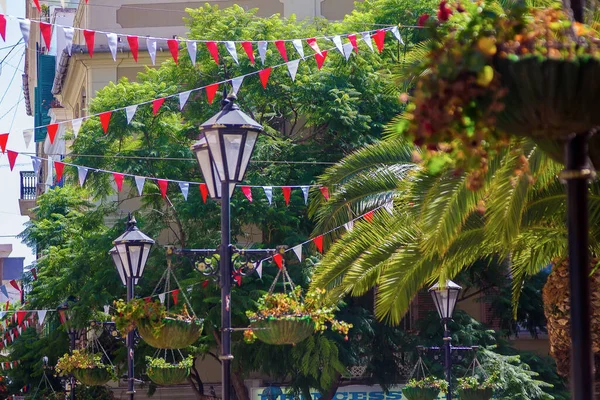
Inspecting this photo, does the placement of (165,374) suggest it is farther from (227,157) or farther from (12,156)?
(227,157)

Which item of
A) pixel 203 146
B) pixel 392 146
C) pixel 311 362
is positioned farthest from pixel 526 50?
pixel 311 362

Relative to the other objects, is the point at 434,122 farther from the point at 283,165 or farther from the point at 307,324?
the point at 283,165

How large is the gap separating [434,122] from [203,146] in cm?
585

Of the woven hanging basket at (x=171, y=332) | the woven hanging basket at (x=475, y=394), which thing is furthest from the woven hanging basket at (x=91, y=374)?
the woven hanging basket at (x=171, y=332)

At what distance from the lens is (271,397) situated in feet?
94.2

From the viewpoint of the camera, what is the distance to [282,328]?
11.8 metres

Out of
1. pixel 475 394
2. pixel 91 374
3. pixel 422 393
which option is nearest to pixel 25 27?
pixel 91 374

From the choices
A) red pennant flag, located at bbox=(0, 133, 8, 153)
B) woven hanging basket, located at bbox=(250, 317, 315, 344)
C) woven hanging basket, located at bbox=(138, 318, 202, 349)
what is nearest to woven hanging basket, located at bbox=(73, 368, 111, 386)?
red pennant flag, located at bbox=(0, 133, 8, 153)

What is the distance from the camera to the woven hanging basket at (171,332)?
12406 millimetres

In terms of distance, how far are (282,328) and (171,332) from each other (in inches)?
52.4

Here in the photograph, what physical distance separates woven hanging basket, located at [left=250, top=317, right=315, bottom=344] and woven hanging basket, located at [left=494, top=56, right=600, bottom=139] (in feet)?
21.3

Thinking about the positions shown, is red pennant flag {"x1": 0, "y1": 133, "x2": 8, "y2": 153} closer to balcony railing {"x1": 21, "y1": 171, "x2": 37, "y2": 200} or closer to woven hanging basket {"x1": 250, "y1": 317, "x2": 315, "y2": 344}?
woven hanging basket {"x1": 250, "y1": 317, "x2": 315, "y2": 344}

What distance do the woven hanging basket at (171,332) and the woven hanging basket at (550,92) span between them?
7378 millimetres

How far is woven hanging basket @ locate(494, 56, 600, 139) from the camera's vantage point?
5.46 meters
